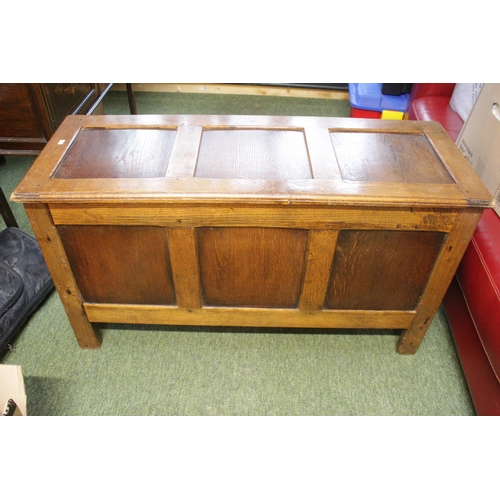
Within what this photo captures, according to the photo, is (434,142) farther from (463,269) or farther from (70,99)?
(70,99)

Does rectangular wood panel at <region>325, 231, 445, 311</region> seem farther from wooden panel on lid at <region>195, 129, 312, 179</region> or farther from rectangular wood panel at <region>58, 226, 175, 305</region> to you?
rectangular wood panel at <region>58, 226, 175, 305</region>

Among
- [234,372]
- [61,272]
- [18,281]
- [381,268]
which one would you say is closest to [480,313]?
[381,268]

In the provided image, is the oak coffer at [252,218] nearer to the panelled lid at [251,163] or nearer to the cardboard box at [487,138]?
the panelled lid at [251,163]

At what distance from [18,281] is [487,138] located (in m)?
1.65

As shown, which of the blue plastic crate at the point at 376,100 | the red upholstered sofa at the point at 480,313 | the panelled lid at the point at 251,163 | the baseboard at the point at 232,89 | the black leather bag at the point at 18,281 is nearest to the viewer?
the panelled lid at the point at 251,163

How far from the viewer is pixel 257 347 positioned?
4.82 feet

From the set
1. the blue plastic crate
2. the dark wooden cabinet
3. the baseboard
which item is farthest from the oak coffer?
the baseboard

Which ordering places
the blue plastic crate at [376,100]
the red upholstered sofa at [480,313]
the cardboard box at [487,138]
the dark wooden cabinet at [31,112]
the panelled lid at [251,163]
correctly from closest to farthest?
1. the panelled lid at [251,163]
2. the red upholstered sofa at [480,313]
3. the cardboard box at [487,138]
4. the dark wooden cabinet at [31,112]
5. the blue plastic crate at [376,100]

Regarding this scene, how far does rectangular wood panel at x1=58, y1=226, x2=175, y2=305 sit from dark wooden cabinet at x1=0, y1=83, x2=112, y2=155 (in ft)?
2.62

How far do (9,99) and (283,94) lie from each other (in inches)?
75.5

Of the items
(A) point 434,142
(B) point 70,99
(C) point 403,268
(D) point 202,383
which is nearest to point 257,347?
(D) point 202,383

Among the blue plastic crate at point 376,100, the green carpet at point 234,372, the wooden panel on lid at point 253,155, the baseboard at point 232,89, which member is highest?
the wooden panel on lid at point 253,155

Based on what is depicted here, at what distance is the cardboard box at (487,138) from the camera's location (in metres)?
1.29

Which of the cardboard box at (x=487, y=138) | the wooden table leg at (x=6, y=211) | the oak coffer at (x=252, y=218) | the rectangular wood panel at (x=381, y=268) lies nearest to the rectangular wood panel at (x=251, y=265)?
the oak coffer at (x=252, y=218)
